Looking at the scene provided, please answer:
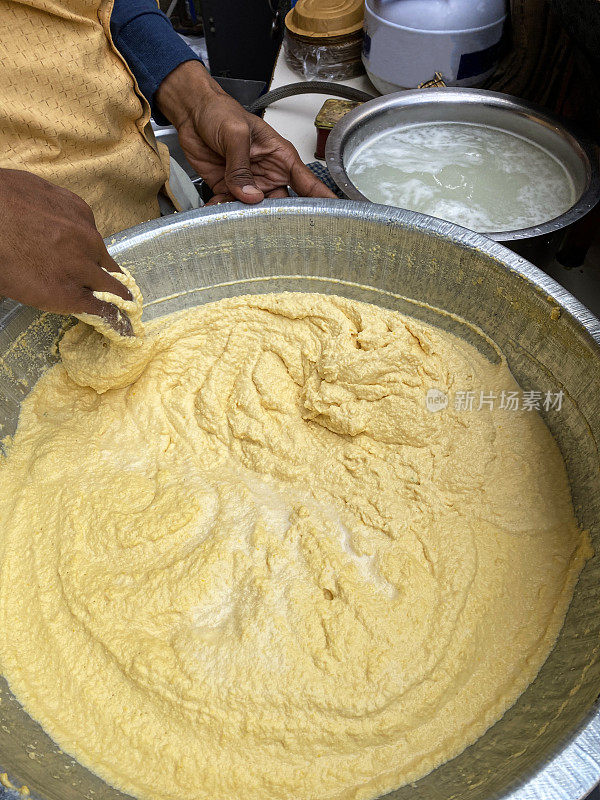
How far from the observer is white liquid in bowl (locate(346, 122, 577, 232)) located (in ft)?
5.28

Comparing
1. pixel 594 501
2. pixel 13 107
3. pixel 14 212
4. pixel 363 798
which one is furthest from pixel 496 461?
pixel 13 107

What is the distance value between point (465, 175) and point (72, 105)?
3.98ft

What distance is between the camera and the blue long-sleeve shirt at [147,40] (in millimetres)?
1397

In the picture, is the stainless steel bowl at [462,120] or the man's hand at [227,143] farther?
the stainless steel bowl at [462,120]

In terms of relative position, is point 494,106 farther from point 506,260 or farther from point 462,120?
point 506,260

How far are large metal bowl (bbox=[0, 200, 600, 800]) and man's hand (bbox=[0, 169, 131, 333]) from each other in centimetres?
31

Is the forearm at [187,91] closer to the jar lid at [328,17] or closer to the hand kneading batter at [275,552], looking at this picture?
the hand kneading batter at [275,552]

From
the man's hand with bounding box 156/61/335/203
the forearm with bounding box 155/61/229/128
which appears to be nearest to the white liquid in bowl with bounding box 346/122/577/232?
the man's hand with bounding box 156/61/335/203

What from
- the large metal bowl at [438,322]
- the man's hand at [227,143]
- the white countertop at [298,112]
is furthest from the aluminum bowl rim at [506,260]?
the white countertop at [298,112]

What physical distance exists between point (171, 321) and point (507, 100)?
1.40m

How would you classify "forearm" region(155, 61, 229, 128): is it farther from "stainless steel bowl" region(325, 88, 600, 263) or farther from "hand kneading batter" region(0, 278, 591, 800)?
"hand kneading batter" region(0, 278, 591, 800)

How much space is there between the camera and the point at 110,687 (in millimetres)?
880

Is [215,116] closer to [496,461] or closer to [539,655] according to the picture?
[496,461]

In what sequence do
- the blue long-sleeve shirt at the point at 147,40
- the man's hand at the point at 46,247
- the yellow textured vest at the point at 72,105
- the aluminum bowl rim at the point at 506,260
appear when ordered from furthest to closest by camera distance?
the blue long-sleeve shirt at the point at 147,40 → the yellow textured vest at the point at 72,105 → the man's hand at the point at 46,247 → the aluminum bowl rim at the point at 506,260
